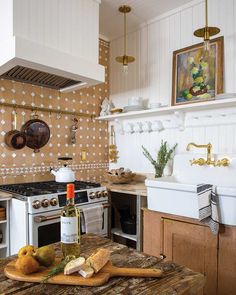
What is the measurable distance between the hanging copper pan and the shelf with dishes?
74cm

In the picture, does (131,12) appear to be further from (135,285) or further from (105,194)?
(135,285)

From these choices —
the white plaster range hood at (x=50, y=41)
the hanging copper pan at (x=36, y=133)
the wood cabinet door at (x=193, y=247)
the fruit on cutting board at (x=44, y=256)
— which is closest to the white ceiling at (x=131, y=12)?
the white plaster range hood at (x=50, y=41)

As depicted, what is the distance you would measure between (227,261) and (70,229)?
1227 millimetres

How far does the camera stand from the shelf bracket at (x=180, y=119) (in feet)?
8.39

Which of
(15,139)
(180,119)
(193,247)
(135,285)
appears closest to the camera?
(135,285)

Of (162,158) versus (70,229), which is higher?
(162,158)

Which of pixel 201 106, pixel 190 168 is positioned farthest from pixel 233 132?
pixel 190 168

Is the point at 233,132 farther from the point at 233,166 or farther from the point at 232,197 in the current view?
the point at 232,197

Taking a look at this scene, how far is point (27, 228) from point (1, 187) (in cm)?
59

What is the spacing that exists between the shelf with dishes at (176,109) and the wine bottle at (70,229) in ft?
5.33

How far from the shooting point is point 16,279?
82 centimetres

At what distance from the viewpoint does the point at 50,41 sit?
6.75 feet

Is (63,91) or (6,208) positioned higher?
(63,91)

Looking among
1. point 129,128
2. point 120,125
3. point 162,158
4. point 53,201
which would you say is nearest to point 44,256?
point 53,201
